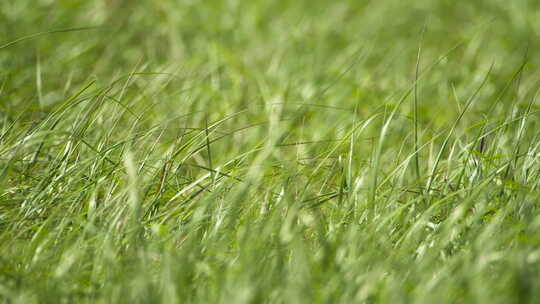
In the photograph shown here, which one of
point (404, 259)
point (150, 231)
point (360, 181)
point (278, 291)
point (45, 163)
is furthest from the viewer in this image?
point (45, 163)

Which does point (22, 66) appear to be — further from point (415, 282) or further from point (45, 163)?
point (415, 282)

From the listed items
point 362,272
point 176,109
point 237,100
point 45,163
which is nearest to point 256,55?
point 237,100

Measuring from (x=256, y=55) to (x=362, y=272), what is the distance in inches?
85.7

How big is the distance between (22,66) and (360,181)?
1.84m

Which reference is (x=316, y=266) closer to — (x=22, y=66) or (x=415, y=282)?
(x=415, y=282)

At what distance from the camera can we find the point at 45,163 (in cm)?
196

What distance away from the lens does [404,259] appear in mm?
1514

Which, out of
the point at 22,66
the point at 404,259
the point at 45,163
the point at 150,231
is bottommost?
the point at 404,259

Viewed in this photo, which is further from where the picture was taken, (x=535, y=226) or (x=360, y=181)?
(x=360, y=181)

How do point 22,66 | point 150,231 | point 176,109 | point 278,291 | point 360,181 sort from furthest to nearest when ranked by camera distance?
point 22,66 < point 176,109 < point 360,181 < point 150,231 < point 278,291

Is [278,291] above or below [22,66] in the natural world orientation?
below

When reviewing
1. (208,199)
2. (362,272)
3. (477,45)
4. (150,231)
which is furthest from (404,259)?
(477,45)

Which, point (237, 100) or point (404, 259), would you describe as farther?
point (237, 100)

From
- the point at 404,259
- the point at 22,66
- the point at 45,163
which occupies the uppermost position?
the point at 22,66
